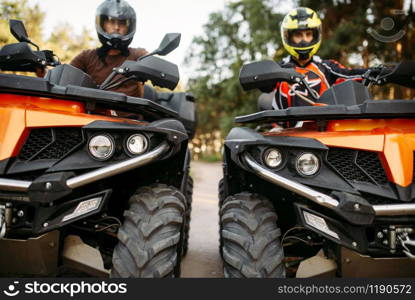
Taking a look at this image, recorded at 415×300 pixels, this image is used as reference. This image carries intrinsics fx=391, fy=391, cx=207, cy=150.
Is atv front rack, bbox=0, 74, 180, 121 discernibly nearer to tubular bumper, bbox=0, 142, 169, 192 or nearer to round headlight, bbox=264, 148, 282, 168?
tubular bumper, bbox=0, 142, 169, 192

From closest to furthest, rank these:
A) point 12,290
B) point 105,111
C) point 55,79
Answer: point 12,290 → point 55,79 → point 105,111

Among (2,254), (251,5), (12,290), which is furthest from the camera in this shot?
(251,5)

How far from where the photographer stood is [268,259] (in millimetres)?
2217

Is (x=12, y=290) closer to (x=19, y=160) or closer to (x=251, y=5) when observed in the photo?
(x=19, y=160)

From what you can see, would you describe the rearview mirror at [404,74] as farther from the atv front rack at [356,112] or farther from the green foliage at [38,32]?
the green foliage at [38,32]

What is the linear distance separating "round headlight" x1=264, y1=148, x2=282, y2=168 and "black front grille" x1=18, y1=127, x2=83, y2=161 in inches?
43.0

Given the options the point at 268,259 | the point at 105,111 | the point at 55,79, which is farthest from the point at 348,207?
the point at 55,79

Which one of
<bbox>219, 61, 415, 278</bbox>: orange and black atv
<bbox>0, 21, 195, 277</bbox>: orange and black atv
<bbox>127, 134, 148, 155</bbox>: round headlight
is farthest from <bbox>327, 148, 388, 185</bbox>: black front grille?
<bbox>127, 134, 148, 155</bbox>: round headlight

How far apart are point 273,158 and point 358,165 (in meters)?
0.50

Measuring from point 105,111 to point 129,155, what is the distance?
2.32 ft

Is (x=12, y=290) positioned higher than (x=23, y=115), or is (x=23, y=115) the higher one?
(x=23, y=115)

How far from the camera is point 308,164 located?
2.30 m

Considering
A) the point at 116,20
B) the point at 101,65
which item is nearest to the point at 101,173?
the point at 116,20

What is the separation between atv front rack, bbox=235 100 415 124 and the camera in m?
2.25
